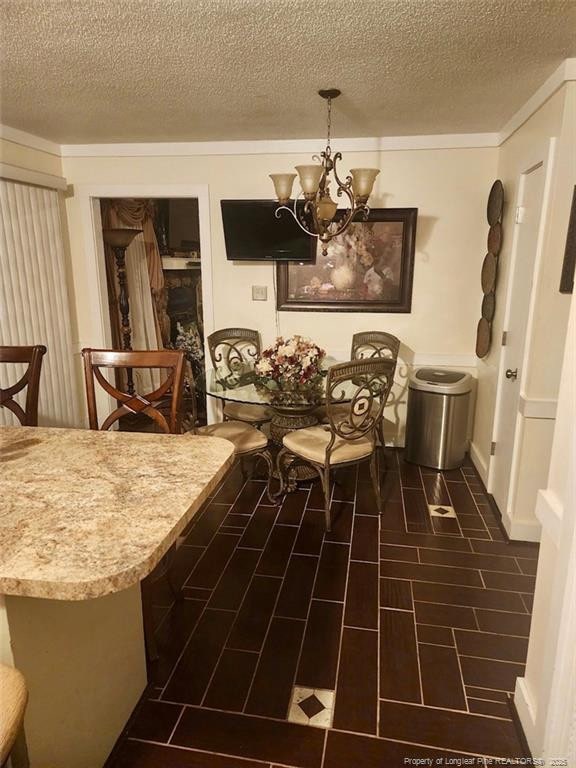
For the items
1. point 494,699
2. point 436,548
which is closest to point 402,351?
point 436,548

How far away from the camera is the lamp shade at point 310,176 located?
108 inches

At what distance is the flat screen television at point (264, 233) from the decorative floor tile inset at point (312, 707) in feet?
9.42

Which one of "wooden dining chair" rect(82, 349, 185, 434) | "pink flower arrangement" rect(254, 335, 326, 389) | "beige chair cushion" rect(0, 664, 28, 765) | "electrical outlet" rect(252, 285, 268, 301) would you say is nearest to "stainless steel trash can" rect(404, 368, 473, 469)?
"pink flower arrangement" rect(254, 335, 326, 389)

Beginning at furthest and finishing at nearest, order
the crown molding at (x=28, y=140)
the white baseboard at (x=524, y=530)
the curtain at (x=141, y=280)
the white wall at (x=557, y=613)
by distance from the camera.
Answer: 1. the curtain at (x=141, y=280)
2. the crown molding at (x=28, y=140)
3. the white baseboard at (x=524, y=530)
4. the white wall at (x=557, y=613)

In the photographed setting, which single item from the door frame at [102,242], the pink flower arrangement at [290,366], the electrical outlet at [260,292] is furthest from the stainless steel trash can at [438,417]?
the door frame at [102,242]

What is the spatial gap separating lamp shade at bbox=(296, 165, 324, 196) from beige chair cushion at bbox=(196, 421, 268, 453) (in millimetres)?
1522

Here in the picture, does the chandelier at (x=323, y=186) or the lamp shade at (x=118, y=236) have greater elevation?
the chandelier at (x=323, y=186)

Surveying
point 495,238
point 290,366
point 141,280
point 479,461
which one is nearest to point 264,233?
point 290,366

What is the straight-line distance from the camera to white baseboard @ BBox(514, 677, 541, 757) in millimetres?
1508

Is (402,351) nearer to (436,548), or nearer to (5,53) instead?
(436,548)

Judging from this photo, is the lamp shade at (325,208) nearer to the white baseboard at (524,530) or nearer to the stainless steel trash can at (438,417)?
the stainless steel trash can at (438,417)

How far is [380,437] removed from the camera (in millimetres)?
3598

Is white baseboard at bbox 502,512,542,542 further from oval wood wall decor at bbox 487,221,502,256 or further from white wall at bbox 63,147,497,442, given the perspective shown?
oval wood wall decor at bbox 487,221,502,256

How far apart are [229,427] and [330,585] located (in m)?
1.31
